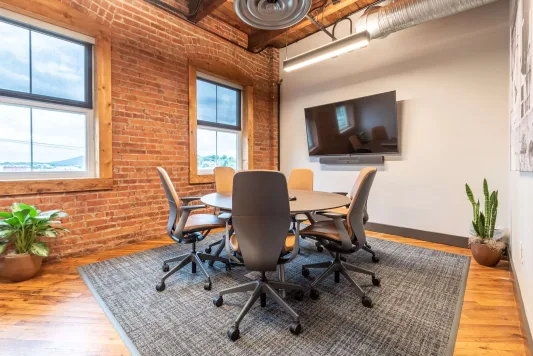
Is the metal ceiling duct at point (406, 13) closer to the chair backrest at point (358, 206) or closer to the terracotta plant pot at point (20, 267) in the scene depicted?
the chair backrest at point (358, 206)

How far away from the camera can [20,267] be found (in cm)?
225

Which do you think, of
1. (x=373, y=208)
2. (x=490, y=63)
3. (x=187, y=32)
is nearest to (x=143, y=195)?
(x=187, y=32)

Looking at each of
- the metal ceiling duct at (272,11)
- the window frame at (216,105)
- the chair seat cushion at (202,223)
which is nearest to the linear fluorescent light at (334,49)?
the window frame at (216,105)

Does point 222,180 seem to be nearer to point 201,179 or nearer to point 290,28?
point 201,179

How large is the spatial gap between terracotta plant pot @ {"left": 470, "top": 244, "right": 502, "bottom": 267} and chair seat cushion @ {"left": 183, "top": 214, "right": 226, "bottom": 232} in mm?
2651

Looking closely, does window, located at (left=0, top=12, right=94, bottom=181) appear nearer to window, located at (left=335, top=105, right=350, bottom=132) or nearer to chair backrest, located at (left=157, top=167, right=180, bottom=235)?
chair backrest, located at (left=157, top=167, right=180, bottom=235)

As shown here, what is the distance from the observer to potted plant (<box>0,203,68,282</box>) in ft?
7.35

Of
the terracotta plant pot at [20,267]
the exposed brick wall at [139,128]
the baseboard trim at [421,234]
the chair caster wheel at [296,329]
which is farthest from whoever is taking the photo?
the baseboard trim at [421,234]

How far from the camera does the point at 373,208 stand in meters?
4.03

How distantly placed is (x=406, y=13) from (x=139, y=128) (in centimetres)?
366

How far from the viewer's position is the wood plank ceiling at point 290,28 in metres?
3.70

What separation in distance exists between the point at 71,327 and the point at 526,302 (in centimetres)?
295

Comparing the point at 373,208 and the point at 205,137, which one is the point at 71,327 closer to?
the point at 205,137

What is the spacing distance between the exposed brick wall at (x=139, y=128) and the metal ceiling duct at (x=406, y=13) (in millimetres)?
Answer: 2480
